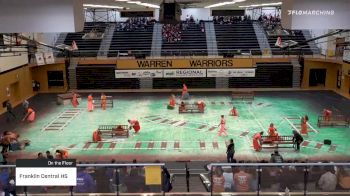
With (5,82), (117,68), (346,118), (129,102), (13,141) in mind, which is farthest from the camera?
(117,68)

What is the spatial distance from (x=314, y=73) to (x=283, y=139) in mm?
17107

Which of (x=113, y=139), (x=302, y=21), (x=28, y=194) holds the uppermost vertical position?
(x=302, y=21)

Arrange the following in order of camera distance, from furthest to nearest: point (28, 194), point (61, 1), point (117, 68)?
point (117, 68) → point (28, 194) → point (61, 1)

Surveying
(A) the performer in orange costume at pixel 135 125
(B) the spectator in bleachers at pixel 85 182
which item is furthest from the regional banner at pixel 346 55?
(B) the spectator in bleachers at pixel 85 182

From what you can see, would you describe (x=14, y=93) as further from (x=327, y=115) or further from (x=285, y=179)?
(x=285, y=179)

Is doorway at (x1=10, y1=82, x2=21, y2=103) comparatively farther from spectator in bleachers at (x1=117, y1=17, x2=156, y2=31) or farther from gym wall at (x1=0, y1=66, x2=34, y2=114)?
spectator in bleachers at (x1=117, y1=17, x2=156, y2=31)

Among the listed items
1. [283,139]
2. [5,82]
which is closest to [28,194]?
[283,139]

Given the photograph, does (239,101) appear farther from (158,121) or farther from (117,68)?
(117,68)

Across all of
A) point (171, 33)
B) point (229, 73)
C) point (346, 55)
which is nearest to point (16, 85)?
point (171, 33)

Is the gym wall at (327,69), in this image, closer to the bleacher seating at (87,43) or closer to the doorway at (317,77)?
the doorway at (317,77)

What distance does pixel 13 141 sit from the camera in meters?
19.5

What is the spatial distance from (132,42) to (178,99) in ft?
36.6

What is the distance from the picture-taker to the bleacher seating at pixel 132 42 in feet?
125

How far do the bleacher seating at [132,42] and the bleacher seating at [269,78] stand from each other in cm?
876
